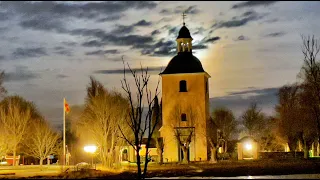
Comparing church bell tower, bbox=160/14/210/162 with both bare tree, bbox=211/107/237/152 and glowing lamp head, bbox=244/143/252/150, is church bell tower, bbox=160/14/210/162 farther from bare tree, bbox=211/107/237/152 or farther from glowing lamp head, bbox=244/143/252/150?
bare tree, bbox=211/107/237/152

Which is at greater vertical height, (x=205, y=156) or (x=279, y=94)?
(x=279, y=94)

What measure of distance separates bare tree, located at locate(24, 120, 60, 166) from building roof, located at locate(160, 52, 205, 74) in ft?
55.0

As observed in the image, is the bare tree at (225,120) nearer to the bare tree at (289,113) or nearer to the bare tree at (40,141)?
the bare tree at (289,113)

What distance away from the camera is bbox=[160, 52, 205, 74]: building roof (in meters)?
68.6

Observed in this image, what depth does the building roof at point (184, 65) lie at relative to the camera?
6856cm

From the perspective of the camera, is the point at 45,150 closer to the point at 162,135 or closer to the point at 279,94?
the point at 162,135

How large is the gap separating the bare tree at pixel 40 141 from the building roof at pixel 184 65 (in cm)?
1678

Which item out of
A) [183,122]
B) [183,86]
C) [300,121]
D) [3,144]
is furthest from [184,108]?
[3,144]

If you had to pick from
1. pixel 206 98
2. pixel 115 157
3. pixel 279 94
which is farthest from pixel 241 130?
pixel 115 157

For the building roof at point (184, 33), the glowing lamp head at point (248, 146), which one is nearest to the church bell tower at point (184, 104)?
the building roof at point (184, 33)

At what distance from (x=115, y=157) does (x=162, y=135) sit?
14577mm

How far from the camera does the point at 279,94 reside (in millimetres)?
83688

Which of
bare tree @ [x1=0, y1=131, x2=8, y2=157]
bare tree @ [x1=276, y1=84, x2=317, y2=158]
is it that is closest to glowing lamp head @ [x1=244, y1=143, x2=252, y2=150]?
bare tree @ [x1=276, y1=84, x2=317, y2=158]

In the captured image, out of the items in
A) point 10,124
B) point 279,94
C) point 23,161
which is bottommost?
point 23,161
